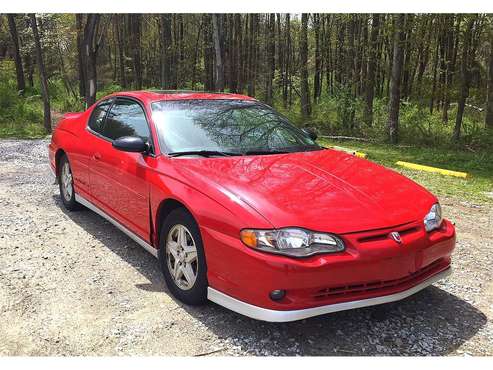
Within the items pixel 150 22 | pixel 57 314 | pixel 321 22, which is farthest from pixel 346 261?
pixel 150 22

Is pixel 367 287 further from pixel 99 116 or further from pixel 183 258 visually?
pixel 99 116

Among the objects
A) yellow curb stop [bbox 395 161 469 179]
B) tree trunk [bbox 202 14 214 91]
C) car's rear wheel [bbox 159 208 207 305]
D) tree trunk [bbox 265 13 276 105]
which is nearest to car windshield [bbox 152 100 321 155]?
car's rear wheel [bbox 159 208 207 305]

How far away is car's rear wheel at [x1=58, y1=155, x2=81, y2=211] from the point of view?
5574mm

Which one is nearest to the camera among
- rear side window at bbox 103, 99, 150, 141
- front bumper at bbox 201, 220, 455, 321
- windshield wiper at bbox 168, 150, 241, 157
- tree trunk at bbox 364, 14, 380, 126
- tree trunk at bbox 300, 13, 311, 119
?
front bumper at bbox 201, 220, 455, 321

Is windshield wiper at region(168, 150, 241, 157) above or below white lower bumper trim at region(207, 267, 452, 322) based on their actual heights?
above

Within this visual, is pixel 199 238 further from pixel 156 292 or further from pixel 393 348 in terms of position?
pixel 393 348

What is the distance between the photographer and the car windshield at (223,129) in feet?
12.9

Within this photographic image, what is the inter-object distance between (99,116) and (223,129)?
5.77ft

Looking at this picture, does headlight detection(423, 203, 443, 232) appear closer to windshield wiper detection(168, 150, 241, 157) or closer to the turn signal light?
the turn signal light

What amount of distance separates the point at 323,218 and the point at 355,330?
813mm

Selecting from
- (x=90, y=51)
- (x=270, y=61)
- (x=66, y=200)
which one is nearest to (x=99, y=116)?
(x=66, y=200)

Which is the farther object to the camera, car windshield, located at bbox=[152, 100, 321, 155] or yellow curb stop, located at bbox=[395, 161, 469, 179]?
yellow curb stop, located at bbox=[395, 161, 469, 179]

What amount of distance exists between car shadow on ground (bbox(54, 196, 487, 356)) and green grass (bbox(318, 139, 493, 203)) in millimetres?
3711

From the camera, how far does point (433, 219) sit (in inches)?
131
